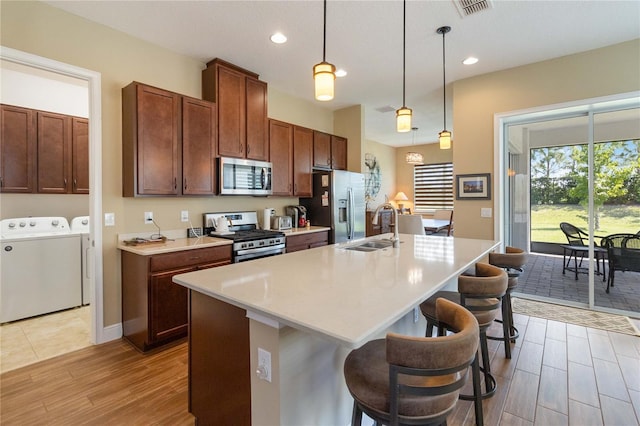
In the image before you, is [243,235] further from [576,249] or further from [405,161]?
[405,161]

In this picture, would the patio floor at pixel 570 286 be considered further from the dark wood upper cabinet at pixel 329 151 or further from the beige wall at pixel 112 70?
the beige wall at pixel 112 70

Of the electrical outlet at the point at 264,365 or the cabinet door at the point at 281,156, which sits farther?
the cabinet door at the point at 281,156

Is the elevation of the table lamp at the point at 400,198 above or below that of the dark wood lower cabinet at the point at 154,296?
above

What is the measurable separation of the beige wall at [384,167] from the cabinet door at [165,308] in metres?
5.76

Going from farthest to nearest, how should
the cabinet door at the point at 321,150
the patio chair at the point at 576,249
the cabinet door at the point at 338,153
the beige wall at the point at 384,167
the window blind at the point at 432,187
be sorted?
the window blind at the point at 432,187, the beige wall at the point at 384,167, the cabinet door at the point at 338,153, the cabinet door at the point at 321,150, the patio chair at the point at 576,249

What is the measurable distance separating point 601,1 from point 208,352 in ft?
13.0

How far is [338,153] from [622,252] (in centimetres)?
394

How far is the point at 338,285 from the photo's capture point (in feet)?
4.93

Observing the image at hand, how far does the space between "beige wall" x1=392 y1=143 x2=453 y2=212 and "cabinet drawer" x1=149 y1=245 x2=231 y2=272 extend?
6718 mm

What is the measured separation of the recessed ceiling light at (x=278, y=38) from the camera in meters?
3.07

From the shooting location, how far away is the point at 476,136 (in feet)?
13.4

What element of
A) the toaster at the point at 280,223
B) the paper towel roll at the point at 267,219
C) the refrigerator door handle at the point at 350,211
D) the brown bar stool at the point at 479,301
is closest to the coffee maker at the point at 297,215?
the toaster at the point at 280,223

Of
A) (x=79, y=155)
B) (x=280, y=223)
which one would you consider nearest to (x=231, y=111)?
(x=280, y=223)

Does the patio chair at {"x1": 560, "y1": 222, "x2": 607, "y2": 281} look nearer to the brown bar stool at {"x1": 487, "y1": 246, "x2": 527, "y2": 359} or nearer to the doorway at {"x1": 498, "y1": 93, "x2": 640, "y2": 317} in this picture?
the doorway at {"x1": 498, "y1": 93, "x2": 640, "y2": 317}
